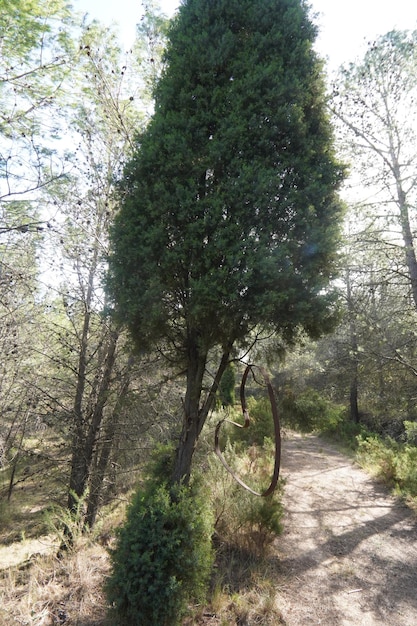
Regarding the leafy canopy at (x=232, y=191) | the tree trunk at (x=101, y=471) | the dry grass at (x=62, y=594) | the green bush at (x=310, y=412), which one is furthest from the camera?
the green bush at (x=310, y=412)

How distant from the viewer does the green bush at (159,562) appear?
3070mm

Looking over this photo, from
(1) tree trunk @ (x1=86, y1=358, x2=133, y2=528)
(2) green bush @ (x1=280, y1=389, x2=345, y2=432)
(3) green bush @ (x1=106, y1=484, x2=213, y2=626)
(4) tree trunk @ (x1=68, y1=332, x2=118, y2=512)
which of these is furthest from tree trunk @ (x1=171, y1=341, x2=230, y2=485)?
(2) green bush @ (x1=280, y1=389, x2=345, y2=432)

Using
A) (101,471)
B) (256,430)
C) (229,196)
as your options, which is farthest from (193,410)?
(256,430)

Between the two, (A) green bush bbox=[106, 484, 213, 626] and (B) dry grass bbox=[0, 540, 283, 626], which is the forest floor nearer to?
(B) dry grass bbox=[0, 540, 283, 626]

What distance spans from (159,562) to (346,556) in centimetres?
304

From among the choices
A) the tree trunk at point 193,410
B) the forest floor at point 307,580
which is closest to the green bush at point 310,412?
the forest floor at point 307,580

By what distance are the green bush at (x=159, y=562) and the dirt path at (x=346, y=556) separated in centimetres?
115

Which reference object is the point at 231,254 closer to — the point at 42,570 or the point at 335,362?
the point at 42,570

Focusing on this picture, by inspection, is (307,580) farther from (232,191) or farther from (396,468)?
(232,191)

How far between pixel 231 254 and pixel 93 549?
419 cm

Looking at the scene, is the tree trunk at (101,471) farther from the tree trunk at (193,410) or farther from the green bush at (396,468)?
the green bush at (396,468)

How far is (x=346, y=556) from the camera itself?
4703 mm

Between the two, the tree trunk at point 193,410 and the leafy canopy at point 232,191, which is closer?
the leafy canopy at point 232,191

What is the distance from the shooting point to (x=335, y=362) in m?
11.5
